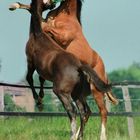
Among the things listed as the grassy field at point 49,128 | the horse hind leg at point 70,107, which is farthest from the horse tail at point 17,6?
the grassy field at point 49,128

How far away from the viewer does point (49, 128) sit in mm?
11617

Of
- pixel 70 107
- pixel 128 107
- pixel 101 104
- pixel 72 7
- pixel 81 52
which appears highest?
pixel 72 7

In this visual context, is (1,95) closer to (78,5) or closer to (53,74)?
(78,5)

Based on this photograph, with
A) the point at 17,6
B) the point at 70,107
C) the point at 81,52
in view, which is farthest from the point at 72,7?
the point at 70,107

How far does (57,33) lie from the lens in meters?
9.80

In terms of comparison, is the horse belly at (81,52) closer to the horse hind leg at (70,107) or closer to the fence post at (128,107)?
the horse hind leg at (70,107)

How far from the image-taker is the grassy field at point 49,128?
34.4ft

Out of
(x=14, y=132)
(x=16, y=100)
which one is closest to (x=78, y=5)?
(x=14, y=132)

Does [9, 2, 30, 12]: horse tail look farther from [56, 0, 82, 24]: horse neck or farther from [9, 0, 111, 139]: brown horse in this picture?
[56, 0, 82, 24]: horse neck

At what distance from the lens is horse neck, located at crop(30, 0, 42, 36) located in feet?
30.4

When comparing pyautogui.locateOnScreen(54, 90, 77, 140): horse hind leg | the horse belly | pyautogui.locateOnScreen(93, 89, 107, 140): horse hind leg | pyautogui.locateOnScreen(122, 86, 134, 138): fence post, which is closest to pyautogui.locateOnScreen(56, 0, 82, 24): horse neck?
the horse belly

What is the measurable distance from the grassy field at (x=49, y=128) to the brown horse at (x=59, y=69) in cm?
134

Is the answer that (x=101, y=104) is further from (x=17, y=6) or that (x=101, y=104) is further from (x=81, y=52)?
(x=17, y=6)

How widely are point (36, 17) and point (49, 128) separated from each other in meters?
3.06
